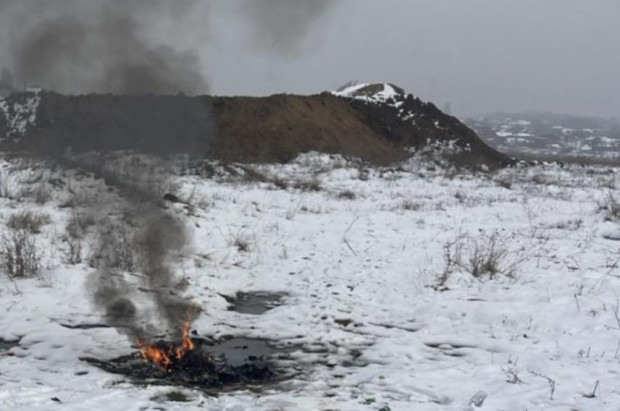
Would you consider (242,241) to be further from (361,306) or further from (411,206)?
(411,206)

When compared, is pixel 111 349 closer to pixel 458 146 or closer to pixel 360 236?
pixel 360 236

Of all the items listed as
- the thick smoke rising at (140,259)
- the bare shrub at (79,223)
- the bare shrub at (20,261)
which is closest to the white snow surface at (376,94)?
the bare shrub at (79,223)

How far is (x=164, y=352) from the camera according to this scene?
16.2ft

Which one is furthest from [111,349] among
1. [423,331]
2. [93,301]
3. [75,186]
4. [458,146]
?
[458,146]

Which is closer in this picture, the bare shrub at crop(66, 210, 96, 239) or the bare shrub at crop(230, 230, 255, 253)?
the bare shrub at crop(66, 210, 96, 239)

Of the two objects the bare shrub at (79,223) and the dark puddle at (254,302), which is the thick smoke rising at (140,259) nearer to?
the bare shrub at (79,223)

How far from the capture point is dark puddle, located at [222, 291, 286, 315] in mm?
6691

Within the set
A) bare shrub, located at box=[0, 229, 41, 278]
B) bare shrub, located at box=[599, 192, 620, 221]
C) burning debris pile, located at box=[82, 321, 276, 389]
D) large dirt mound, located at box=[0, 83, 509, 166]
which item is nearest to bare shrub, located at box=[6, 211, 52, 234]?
bare shrub, located at box=[0, 229, 41, 278]

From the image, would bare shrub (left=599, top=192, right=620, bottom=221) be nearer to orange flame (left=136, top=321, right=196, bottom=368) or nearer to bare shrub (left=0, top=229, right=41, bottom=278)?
orange flame (left=136, top=321, right=196, bottom=368)

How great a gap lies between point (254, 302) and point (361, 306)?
1345 mm

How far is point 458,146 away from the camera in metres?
32.5

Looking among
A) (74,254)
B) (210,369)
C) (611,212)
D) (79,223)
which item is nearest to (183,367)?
(210,369)

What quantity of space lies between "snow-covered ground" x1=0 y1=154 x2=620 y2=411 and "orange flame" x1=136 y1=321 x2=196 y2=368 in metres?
0.28

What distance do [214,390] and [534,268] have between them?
222 inches
